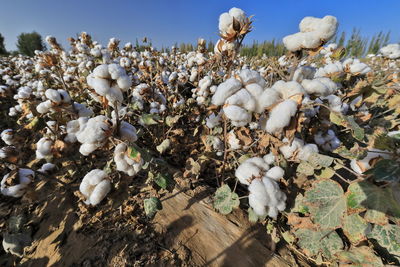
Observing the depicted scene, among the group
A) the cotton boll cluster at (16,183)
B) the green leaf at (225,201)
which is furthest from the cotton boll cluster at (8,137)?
the green leaf at (225,201)

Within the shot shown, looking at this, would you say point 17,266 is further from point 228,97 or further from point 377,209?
point 377,209

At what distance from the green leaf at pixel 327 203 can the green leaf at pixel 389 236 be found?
0.16 m

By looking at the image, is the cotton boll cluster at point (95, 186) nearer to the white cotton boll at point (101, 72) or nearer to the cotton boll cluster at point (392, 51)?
the white cotton boll at point (101, 72)

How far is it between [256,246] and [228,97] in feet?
3.90

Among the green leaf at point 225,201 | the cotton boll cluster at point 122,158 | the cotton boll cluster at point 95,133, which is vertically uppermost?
the cotton boll cluster at point 95,133

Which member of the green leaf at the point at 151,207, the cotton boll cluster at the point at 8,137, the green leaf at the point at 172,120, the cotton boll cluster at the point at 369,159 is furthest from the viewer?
the green leaf at the point at 172,120

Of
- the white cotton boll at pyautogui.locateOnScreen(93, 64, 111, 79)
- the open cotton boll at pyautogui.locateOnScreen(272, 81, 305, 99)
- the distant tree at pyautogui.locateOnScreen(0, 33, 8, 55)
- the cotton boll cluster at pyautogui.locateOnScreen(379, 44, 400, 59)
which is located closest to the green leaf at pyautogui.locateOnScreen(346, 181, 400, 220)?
the open cotton boll at pyautogui.locateOnScreen(272, 81, 305, 99)

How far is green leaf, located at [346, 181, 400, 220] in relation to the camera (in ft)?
2.23

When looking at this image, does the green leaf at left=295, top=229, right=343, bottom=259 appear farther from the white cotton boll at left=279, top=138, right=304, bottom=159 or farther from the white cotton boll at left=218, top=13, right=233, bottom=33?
the white cotton boll at left=218, top=13, right=233, bottom=33

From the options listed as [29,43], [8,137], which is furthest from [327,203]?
[29,43]

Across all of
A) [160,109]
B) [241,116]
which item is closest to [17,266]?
[160,109]

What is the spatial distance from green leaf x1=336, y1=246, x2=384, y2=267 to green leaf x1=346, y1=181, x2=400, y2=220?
365mm

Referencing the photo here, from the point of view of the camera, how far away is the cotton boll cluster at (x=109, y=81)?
74 cm

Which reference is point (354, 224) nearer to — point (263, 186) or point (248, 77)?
point (263, 186)
